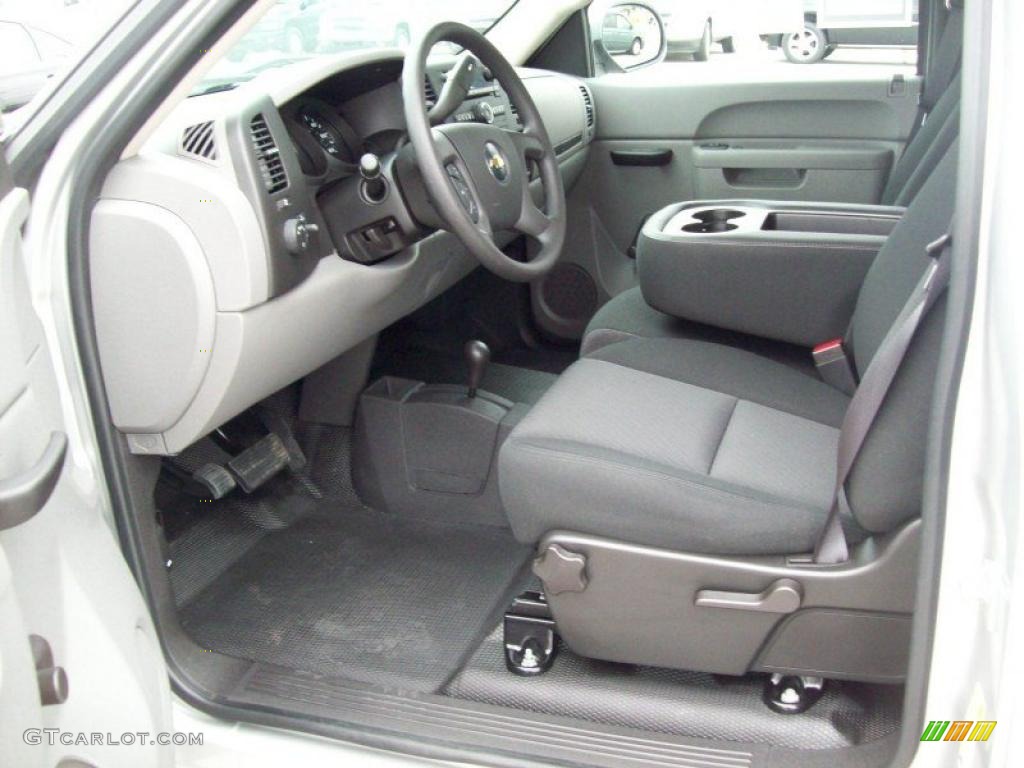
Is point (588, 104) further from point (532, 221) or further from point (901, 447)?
point (901, 447)

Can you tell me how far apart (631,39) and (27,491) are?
2440 mm

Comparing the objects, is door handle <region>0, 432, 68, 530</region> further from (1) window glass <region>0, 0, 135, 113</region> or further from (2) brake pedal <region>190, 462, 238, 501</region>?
(2) brake pedal <region>190, 462, 238, 501</region>

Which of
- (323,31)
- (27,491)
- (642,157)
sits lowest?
(642,157)

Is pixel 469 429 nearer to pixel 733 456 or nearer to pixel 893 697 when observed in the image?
pixel 733 456

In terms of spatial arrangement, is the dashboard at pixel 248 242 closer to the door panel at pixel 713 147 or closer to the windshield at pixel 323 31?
the windshield at pixel 323 31

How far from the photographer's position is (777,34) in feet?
8.73

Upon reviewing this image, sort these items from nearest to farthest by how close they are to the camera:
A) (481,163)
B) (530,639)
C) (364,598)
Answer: (530,639) < (481,163) < (364,598)

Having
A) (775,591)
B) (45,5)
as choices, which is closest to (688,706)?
(775,591)

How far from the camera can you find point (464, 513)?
2020mm

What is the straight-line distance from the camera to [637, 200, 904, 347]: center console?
1796mm

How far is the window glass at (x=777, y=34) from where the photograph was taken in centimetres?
238

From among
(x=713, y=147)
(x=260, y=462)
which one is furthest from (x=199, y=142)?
(x=713, y=147)

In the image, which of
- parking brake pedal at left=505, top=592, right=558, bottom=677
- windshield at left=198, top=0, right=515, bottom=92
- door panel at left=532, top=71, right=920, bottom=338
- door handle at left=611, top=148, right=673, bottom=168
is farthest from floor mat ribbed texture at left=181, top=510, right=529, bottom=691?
door handle at left=611, top=148, right=673, bottom=168

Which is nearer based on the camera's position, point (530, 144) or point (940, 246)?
point (940, 246)
